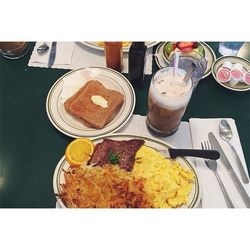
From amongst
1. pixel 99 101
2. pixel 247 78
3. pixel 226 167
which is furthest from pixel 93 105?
pixel 247 78

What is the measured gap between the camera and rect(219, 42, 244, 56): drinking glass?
136 cm

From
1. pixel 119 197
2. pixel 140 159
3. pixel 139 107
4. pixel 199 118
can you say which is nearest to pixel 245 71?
pixel 199 118

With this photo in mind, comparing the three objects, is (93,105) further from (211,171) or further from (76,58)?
(211,171)

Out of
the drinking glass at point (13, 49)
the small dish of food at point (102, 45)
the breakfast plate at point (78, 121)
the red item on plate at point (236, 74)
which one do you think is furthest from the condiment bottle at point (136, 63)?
the drinking glass at point (13, 49)

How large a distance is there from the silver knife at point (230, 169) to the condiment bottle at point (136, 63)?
0.35m

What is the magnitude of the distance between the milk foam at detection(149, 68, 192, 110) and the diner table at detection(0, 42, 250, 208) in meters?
0.19

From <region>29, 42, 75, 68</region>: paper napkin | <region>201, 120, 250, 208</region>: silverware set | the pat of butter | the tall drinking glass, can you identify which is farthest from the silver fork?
<region>29, 42, 75, 68</region>: paper napkin

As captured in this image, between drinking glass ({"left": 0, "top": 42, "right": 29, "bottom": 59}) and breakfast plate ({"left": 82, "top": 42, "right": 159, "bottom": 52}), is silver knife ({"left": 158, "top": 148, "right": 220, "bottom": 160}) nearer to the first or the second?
breakfast plate ({"left": 82, "top": 42, "right": 159, "bottom": 52})

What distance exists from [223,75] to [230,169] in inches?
16.6

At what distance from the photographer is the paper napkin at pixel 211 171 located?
3.31 feet

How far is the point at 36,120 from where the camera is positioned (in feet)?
3.95

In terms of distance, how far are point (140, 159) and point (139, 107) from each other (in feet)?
0.89

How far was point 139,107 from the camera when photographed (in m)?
1.24

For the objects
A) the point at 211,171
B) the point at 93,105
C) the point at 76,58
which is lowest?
the point at 211,171
